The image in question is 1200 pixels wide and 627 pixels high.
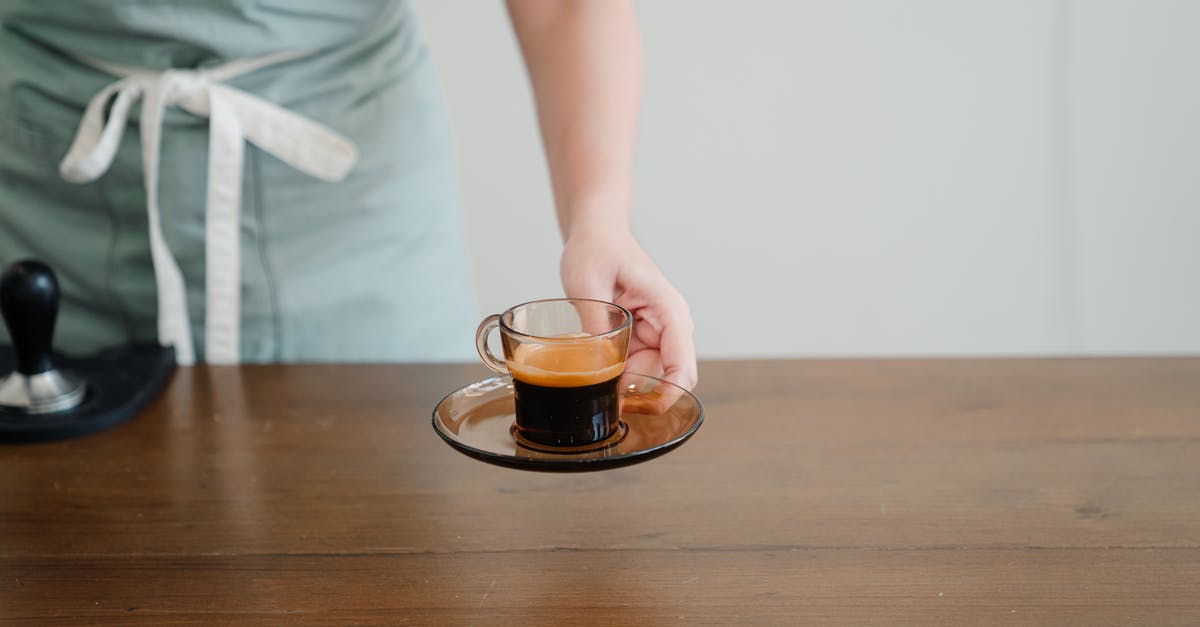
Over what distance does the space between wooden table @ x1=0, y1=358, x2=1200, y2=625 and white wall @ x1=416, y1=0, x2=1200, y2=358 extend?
120 cm

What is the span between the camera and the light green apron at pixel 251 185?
3.72 ft

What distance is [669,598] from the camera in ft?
2.16

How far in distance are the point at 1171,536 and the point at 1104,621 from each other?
143 mm

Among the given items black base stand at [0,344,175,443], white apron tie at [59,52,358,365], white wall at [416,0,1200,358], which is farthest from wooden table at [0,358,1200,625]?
white wall at [416,0,1200,358]

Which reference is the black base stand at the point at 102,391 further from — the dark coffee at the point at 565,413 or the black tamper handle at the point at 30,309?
the dark coffee at the point at 565,413

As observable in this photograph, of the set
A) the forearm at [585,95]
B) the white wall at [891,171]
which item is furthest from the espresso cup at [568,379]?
the white wall at [891,171]

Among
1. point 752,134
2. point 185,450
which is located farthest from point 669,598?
point 752,134

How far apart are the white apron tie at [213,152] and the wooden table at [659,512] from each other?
129mm

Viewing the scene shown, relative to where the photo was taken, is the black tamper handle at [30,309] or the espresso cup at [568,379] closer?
the espresso cup at [568,379]

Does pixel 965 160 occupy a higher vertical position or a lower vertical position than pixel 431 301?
lower

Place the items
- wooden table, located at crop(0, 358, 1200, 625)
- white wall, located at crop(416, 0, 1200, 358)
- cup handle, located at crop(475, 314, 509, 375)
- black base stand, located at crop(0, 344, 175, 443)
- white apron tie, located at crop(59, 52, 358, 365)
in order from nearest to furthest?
wooden table, located at crop(0, 358, 1200, 625) → cup handle, located at crop(475, 314, 509, 375) → black base stand, located at crop(0, 344, 175, 443) → white apron tie, located at crop(59, 52, 358, 365) → white wall, located at crop(416, 0, 1200, 358)

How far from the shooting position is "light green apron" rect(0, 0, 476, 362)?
3.72ft

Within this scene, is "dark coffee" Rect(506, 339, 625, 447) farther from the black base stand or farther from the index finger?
the black base stand

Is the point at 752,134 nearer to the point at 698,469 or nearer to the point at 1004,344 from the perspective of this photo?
the point at 1004,344
